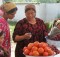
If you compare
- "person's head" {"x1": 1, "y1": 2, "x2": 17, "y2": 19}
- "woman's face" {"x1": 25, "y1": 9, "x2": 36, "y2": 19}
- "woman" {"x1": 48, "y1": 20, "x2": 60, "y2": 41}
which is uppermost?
"person's head" {"x1": 1, "y1": 2, "x2": 17, "y2": 19}

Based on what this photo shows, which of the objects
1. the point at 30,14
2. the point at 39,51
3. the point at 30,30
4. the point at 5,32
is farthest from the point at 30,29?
the point at 39,51

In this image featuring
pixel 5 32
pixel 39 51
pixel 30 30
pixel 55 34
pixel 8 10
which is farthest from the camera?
pixel 55 34

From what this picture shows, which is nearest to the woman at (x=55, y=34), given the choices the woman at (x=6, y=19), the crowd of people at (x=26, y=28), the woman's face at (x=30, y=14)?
the crowd of people at (x=26, y=28)

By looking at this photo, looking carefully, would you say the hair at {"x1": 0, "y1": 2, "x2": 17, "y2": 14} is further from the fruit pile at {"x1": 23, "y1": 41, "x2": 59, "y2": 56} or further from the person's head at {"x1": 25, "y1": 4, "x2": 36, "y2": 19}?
the fruit pile at {"x1": 23, "y1": 41, "x2": 59, "y2": 56}

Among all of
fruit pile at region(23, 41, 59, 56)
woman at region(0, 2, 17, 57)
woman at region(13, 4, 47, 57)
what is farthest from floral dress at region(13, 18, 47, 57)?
fruit pile at region(23, 41, 59, 56)

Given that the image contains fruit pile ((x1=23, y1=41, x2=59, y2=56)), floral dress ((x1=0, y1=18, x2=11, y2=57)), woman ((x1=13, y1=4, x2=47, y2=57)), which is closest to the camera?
fruit pile ((x1=23, y1=41, x2=59, y2=56))

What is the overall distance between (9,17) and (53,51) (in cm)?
55

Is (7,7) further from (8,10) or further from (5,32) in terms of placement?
(5,32)

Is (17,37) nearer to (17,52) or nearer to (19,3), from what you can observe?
(17,52)

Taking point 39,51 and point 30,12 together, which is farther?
point 30,12

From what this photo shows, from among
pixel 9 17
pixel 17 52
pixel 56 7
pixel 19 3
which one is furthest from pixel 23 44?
pixel 56 7

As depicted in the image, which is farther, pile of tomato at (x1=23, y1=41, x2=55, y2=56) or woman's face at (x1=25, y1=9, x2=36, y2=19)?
woman's face at (x1=25, y1=9, x2=36, y2=19)

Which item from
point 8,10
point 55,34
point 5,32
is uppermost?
point 8,10

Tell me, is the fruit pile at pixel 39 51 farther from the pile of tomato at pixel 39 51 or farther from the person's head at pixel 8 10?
the person's head at pixel 8 10
